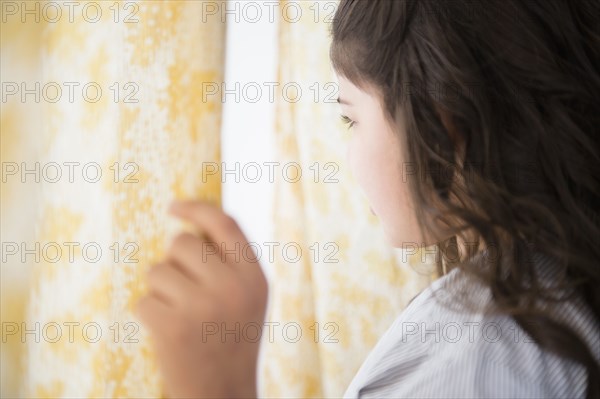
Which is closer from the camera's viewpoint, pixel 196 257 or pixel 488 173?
pixel 196 257

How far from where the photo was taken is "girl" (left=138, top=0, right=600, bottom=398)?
0.71 m

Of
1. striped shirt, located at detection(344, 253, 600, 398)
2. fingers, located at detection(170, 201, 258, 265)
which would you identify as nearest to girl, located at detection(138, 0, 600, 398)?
striped shirt, located at detection(344, 253, 600, 398)

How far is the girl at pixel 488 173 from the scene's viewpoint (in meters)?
0.71

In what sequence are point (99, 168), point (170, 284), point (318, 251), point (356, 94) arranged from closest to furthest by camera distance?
1. point (170, 284)
2. point (99, 168)
3. point (356, 94)
4. point (318, 251)

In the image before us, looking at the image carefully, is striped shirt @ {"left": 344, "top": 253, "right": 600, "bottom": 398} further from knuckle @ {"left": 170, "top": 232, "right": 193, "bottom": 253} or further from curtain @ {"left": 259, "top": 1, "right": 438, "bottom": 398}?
curtain @ {"left": 259, "top": 1, "right": 438, "bottom": 398}

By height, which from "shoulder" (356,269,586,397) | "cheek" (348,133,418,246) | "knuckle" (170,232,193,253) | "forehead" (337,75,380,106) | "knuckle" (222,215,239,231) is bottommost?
"shoulder" (356,269,586,397)

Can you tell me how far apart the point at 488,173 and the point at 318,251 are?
48cm

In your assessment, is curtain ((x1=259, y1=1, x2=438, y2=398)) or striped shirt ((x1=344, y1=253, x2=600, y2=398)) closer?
striped shirt ((x1=344, y1=253, x2=600, y2=398))

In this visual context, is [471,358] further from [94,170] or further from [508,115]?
[94,170]

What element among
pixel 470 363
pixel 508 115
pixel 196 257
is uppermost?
pixel 508 115

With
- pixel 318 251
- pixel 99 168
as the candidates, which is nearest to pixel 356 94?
pixel 99 168

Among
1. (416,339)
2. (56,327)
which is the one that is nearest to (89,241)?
(56,327)

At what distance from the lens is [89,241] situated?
29.4 inches

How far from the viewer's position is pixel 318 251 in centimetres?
124
